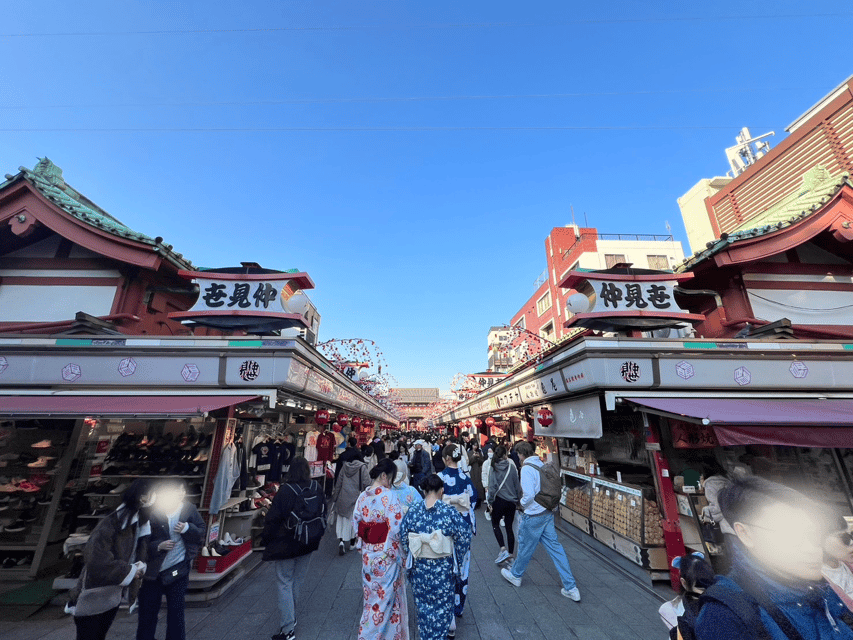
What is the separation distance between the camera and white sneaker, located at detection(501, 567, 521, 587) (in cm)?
622

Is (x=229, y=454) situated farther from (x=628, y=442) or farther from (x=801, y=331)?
(x=801, y=331)

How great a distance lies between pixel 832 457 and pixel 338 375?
12.5 metres

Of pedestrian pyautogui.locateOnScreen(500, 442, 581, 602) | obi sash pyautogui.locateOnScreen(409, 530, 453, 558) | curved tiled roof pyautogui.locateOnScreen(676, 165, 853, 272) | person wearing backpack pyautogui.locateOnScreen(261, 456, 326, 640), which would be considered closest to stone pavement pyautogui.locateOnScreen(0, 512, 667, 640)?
pedestrian pyautogui.locateOnScreen(500, 442, 581, 602)

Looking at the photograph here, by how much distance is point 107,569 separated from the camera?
3.50 meters

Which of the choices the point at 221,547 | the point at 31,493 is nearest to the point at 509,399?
the point at 221,547

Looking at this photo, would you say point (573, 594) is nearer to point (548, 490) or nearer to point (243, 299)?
point (548, 490)

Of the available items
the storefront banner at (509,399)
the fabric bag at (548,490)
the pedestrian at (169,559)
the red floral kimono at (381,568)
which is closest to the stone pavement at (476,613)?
the red floral kimono at (381,568)

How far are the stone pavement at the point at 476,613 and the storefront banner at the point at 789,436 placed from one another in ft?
9.71

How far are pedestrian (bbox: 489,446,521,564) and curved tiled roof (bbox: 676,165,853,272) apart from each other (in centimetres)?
724

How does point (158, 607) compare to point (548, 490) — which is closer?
point (158, 607)

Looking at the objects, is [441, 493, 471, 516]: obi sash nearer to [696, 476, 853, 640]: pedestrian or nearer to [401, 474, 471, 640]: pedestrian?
[401, 474, 471, 640]: pedestrian

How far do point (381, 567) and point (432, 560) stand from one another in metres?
0.75

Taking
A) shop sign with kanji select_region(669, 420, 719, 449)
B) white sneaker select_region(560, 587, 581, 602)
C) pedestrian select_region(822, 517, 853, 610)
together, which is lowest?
white sneaker select_region(560, 587, 581, 602)

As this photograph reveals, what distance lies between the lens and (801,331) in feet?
28.4
